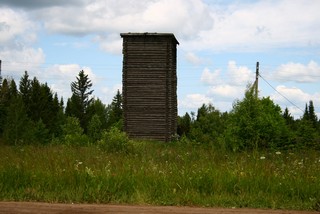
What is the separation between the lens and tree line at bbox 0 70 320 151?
73.3ft

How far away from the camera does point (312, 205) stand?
7359mm

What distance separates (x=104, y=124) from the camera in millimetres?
82938

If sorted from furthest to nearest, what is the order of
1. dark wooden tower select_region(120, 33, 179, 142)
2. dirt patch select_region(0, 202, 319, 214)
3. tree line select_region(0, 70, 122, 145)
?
tree line select_region(0, 70, 122, 145)
dark wooden tower select_region(120, 33, 179, 142)
dirt patch select_region(0, 202, 319, 214)

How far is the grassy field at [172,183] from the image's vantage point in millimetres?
7734

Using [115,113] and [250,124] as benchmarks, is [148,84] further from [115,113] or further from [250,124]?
[115,113]

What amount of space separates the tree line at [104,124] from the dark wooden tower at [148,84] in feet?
7.90

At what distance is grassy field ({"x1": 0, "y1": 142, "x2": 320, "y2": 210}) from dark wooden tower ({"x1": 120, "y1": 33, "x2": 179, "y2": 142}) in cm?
2740

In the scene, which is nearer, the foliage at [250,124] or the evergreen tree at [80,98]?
the foliage at [250,124]

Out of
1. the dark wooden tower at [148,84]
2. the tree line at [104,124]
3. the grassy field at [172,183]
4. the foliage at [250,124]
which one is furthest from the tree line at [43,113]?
the grassy field at [172,183]

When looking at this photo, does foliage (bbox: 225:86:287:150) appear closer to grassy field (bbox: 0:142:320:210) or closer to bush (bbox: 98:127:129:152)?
bush (bbox: 98:127:129:152)

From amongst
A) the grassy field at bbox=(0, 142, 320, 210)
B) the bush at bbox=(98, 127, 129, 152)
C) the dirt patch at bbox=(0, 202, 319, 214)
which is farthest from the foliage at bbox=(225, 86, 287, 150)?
the dirt patch at bbox=(0, 202, 319, 214)

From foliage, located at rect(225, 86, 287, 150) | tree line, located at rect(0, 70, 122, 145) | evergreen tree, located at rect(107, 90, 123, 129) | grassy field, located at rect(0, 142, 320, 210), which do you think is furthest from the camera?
evergreen tree, located at rect(107, 90, 123, 129)

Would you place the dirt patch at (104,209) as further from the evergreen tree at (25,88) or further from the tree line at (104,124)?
the evergreen tree at (25,88)

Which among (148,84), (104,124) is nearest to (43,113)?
(104,124)
